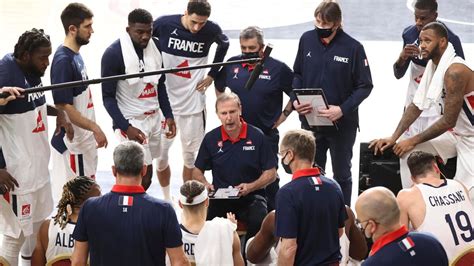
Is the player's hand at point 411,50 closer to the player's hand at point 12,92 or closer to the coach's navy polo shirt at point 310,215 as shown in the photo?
the coach's navy polo shirt at point 310,215

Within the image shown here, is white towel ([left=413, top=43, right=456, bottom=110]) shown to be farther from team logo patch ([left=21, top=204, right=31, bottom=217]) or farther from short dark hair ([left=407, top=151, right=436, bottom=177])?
team logo patch ([left=21, top=204, right=31, bottom=217])

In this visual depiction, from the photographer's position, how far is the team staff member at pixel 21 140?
25.8ft

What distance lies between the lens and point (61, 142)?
911 centimetres

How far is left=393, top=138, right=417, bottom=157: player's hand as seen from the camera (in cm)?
853

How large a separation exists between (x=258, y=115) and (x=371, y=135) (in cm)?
255

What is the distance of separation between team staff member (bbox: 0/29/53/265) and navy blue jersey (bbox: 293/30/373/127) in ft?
8.89

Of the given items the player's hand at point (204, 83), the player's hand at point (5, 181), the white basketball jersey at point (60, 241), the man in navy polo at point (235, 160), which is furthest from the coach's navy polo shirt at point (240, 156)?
the white basketball jersey at point (60, 241)

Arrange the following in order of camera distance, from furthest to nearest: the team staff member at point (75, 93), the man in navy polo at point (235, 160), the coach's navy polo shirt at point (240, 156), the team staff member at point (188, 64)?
the team staff member at point (188, 64)
the team staff member at point (75, 93)
the coach's navy polo shirt at point (240, 156)
the man in navy polo at point (235, 160)

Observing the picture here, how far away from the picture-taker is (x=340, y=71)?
9.43 m

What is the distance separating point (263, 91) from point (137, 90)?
1214mm

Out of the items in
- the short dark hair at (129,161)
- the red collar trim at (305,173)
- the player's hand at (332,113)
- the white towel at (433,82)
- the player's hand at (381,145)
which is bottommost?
the player's hand at (381,145)

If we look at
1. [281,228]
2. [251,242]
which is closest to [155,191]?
[251,242]

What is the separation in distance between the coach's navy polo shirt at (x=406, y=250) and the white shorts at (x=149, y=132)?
3.96m

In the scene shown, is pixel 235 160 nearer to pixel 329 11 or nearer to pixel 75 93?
pixel 75 93
